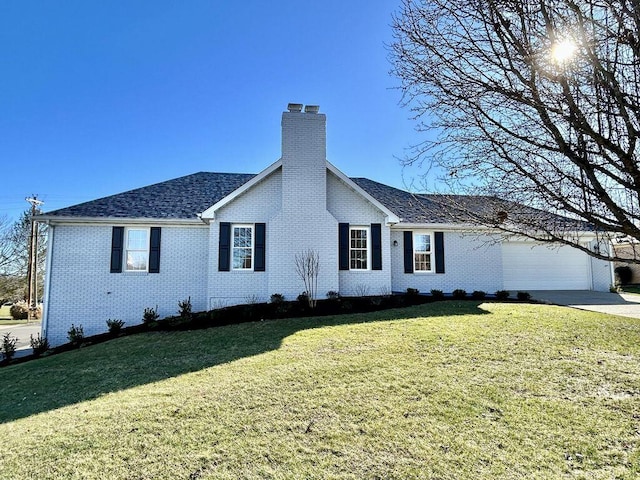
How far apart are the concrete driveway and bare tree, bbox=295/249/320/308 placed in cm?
925

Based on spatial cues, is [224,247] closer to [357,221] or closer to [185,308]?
[185,308]

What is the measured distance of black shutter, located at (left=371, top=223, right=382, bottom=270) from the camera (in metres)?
14.0

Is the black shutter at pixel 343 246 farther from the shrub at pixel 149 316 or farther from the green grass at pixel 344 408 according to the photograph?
the shrub at pixel 149 316

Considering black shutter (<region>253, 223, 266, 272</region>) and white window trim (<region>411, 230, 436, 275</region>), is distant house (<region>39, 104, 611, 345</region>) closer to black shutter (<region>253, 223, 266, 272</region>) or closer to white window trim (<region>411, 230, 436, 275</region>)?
black shutter (<region>253, 223, 266, 272</region>)

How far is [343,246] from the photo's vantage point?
13.9 metres

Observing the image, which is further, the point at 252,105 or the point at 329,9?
the point at 252,105

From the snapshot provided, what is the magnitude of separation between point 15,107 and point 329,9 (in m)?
18.4

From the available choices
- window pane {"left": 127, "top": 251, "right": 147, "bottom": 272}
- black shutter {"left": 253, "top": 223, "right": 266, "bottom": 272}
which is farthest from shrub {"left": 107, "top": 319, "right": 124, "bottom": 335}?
black shutter {"left": 253, "top": 223, "right": 266, "bottom": 272}

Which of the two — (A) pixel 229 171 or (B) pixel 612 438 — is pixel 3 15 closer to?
(A) pixel 229 171

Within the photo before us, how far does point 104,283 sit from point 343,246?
30.5ft

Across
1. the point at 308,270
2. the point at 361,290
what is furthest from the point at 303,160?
the point at 361,290

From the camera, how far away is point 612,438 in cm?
417

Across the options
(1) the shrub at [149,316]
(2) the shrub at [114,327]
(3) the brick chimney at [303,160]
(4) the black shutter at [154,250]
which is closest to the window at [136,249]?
(4) the black shutter at [154,250]

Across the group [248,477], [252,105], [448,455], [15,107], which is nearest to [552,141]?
[448,455]
